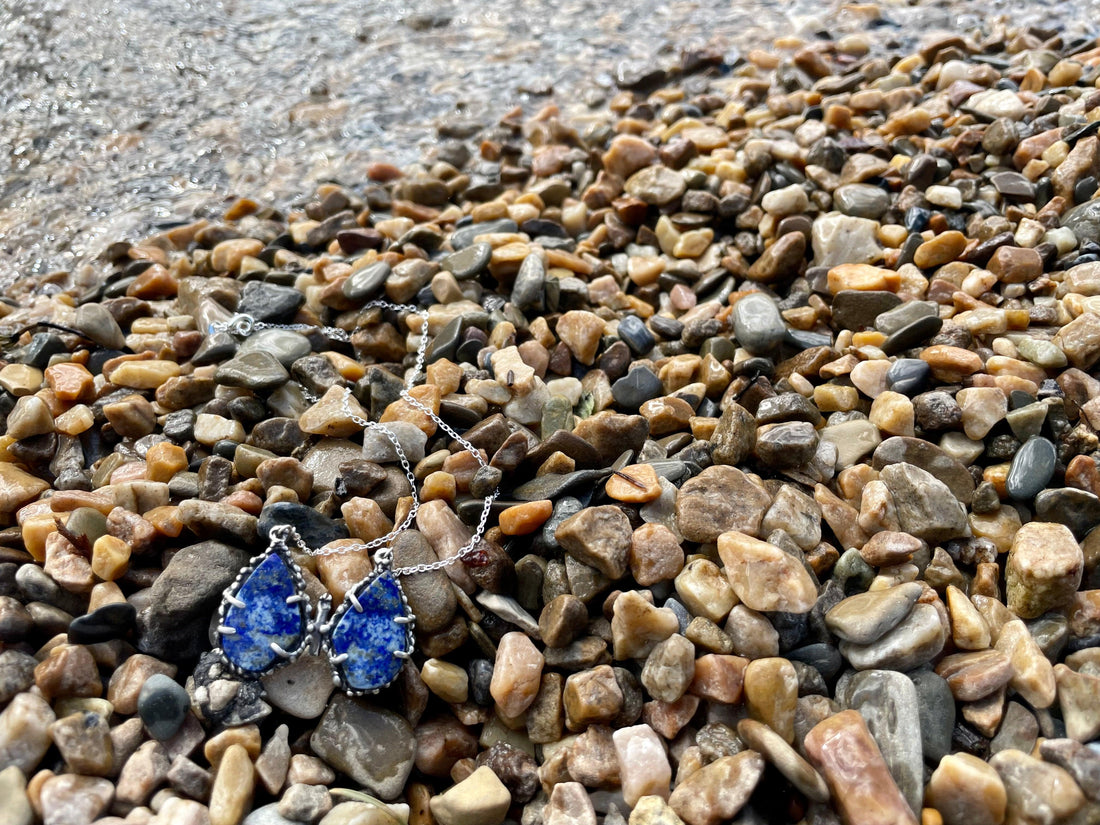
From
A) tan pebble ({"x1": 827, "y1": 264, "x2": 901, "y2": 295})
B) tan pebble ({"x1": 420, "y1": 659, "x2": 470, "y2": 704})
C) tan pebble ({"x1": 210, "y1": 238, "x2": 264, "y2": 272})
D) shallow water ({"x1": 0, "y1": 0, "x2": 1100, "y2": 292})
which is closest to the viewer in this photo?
tan pebble ({"x1": 420, "y1": 659, "x2": 470, "y2": 704})

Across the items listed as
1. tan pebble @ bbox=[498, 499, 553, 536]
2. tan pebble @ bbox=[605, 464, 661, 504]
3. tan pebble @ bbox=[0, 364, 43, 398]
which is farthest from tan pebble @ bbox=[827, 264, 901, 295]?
tan pebble @ bbox=[0, 364, 43, 398]

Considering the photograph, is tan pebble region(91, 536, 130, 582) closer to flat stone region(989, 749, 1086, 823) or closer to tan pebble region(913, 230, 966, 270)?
flat stone region(989, 749, 1086, 823)

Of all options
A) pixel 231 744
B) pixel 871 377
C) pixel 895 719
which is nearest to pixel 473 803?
pixel 231 744

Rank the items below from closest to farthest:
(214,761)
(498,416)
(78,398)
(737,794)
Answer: (737,794) < (214,761) < (498,416) < (78,398)

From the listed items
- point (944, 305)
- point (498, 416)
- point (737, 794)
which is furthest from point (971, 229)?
point (737, 794)

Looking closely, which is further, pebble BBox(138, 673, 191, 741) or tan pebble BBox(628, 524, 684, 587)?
tan pebble BBox(628, 524, 684, 587)

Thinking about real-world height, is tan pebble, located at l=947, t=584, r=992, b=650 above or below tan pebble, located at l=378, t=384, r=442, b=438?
below

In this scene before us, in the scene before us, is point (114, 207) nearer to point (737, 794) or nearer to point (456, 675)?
point (456, 675)
